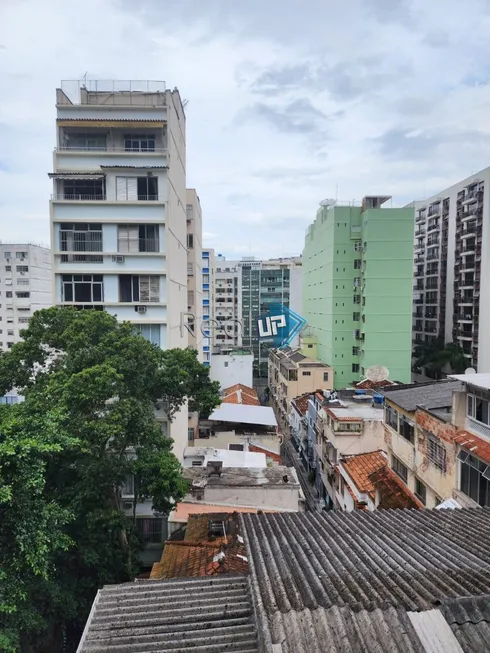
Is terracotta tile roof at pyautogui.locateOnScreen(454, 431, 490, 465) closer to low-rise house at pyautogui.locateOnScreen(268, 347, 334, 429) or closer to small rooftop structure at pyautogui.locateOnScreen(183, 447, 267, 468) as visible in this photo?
small rooftop structure at pyautogui.locateOnScreen(183, 447, 267, 468)

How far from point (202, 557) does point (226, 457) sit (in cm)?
840

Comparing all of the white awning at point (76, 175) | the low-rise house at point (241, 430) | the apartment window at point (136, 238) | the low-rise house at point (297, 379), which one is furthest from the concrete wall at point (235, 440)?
the white awning at point (76, 175)

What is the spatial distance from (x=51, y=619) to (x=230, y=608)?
907 cm

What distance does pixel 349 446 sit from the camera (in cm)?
1911

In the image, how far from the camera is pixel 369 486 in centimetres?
1509

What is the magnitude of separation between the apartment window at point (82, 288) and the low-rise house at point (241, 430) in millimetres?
8462

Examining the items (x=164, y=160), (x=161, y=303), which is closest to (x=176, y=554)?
(x=161, y=303)

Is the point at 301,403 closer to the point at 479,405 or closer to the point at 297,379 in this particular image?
the point at 297,379

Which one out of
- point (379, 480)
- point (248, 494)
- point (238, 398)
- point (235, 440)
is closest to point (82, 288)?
point (248, 494)

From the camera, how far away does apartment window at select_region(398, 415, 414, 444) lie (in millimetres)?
13430

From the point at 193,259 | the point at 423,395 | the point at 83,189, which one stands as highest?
the point at 83,189

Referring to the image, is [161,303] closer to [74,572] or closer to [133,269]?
[133,269]

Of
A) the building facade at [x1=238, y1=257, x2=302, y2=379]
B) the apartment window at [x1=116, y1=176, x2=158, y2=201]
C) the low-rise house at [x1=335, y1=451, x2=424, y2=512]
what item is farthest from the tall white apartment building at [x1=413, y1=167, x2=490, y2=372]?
the apartment window at [x1=116, y1=176, x2=158, y2=201]

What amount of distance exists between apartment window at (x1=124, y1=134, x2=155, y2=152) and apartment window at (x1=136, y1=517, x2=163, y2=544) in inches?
598
